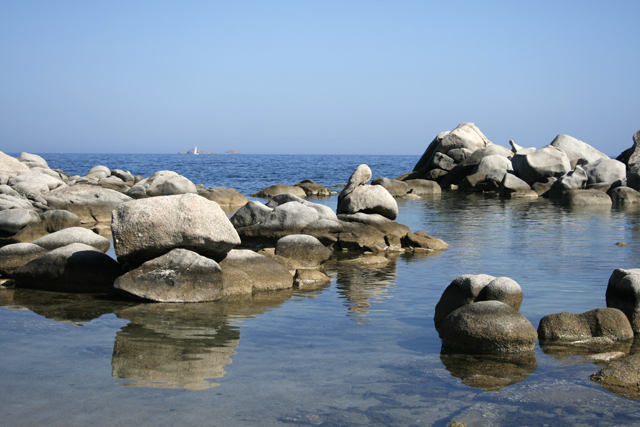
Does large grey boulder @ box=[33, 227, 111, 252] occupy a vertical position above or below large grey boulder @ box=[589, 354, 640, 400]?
above

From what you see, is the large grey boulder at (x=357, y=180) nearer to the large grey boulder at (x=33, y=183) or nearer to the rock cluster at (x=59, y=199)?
the rock cluster at (x=59, y=199)

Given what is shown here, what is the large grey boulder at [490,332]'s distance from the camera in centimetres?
665

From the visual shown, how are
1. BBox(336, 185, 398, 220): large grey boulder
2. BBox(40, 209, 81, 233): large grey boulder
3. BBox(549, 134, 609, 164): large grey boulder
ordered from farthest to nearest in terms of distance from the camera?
BBox(549, 134, 609, 164): large grey boulder, BBox(336, 185, 398, 220): large grey boulder, BBox(40, 209, 81, 233): large grey boulder

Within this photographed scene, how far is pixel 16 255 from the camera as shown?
1109 cm

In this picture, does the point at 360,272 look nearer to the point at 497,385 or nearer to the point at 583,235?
the point at 497,385

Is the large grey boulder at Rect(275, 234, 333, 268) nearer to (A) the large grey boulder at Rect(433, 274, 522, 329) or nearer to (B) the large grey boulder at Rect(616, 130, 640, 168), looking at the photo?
(A) the large grey boulder at Rect(433, 274, 522, 329)

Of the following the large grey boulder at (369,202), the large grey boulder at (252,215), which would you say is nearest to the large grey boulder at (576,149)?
the large grey boulder at (369,202)

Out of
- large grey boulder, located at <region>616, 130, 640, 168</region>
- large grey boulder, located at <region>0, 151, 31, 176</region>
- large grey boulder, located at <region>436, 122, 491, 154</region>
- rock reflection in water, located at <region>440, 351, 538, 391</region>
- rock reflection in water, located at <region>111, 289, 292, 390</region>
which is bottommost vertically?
rock reflection in water, located at <region>111, 289, 292, 390</region>

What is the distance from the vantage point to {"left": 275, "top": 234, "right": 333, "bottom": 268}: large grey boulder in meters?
12.6

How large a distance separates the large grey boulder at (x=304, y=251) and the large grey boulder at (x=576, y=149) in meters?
30.9

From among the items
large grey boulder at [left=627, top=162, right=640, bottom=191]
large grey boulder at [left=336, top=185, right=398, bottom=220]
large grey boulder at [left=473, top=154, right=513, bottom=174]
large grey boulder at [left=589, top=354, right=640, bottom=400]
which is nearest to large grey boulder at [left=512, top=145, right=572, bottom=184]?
large grey boulder at [left=473, top=154, right=513, bottom=174]

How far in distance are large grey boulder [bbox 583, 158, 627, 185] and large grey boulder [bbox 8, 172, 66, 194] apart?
2843 centimetres

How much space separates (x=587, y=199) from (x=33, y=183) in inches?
1026

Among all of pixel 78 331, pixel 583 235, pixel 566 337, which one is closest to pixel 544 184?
pixel 583 235
